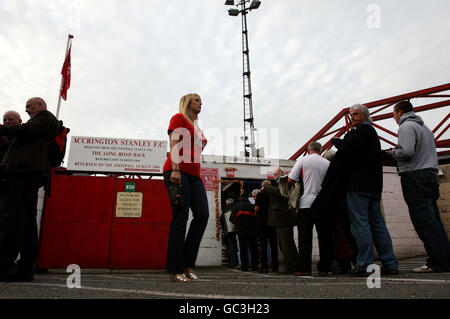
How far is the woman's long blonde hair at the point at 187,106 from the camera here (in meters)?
3.10

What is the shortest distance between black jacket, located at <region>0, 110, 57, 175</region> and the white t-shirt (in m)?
2.64

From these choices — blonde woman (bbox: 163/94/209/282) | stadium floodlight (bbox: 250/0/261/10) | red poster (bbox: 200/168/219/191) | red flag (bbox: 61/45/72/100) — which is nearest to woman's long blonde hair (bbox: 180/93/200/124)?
blonde woman (bbox: 163/94/209/282)

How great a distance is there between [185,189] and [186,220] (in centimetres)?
26

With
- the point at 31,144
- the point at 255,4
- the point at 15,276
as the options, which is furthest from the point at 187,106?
the point at 255,4

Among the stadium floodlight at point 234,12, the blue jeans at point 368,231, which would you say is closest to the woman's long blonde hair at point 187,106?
the blue jeans at point 368,231

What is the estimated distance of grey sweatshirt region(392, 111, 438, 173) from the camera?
3342mm

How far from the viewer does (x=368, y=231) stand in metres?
3.13

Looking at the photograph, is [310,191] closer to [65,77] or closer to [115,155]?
[115,155]

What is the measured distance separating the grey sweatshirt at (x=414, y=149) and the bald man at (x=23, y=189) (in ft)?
11.1

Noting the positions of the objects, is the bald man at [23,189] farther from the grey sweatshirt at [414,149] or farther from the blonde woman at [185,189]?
the grey sweatshirt at [414,149]

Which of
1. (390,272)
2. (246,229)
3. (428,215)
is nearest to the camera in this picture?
(390,272)

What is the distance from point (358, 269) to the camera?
3129 millimetres

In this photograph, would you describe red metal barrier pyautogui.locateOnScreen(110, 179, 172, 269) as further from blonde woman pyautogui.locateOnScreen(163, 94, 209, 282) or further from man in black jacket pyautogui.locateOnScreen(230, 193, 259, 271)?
blonde woman pyautogui.locateOnScreen(163, 94, 209, 282)

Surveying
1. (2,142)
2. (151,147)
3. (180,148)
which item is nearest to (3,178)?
(2,142)
